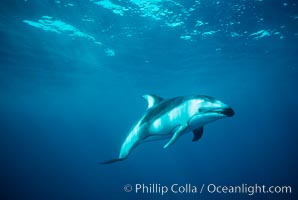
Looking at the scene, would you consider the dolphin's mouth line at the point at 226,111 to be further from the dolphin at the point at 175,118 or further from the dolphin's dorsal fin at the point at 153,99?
the dolphin's dorsal fin at the point at 153,99

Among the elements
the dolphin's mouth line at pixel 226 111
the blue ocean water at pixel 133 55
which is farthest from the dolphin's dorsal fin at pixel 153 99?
the blue ocean water at pixel 133 55

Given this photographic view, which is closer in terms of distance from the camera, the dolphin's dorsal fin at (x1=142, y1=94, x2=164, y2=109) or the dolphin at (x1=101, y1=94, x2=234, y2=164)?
the dolphin at (x1=101, y1=94, x2=234, y2=164)

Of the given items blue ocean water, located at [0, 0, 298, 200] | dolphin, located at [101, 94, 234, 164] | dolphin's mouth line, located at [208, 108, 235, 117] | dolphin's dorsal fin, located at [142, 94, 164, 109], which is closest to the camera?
dolphin's mouth line, located at [208, 108, 235, 117]

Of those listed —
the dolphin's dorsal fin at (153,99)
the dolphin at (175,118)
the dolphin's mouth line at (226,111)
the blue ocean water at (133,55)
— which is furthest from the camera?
the blue ocean water at (133,55)

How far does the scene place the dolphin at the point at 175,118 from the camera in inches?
206

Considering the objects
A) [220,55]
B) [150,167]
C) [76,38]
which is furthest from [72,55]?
[150,167]

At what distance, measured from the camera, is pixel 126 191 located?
1241 inches

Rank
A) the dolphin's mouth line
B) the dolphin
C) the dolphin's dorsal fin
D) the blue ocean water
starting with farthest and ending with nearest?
the blue ocean water < the dolphin's dorsal fin < the dolphin < the dolphin's mouth line

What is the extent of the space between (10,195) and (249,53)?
32123mm

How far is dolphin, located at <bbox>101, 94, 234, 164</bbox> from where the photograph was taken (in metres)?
5.24

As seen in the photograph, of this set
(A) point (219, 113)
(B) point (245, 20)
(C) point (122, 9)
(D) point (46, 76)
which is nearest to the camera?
(A) point (219, 113)

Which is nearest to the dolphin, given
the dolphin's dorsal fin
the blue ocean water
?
the dolphin's dorsal fin

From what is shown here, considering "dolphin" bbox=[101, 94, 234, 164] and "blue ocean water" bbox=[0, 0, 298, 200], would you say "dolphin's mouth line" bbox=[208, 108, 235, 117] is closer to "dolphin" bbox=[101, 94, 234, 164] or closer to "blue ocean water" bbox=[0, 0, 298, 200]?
"dolphin" bbox=[101, 94, 234, 164]

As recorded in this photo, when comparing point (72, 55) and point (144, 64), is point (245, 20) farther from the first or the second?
point (72, 55)
